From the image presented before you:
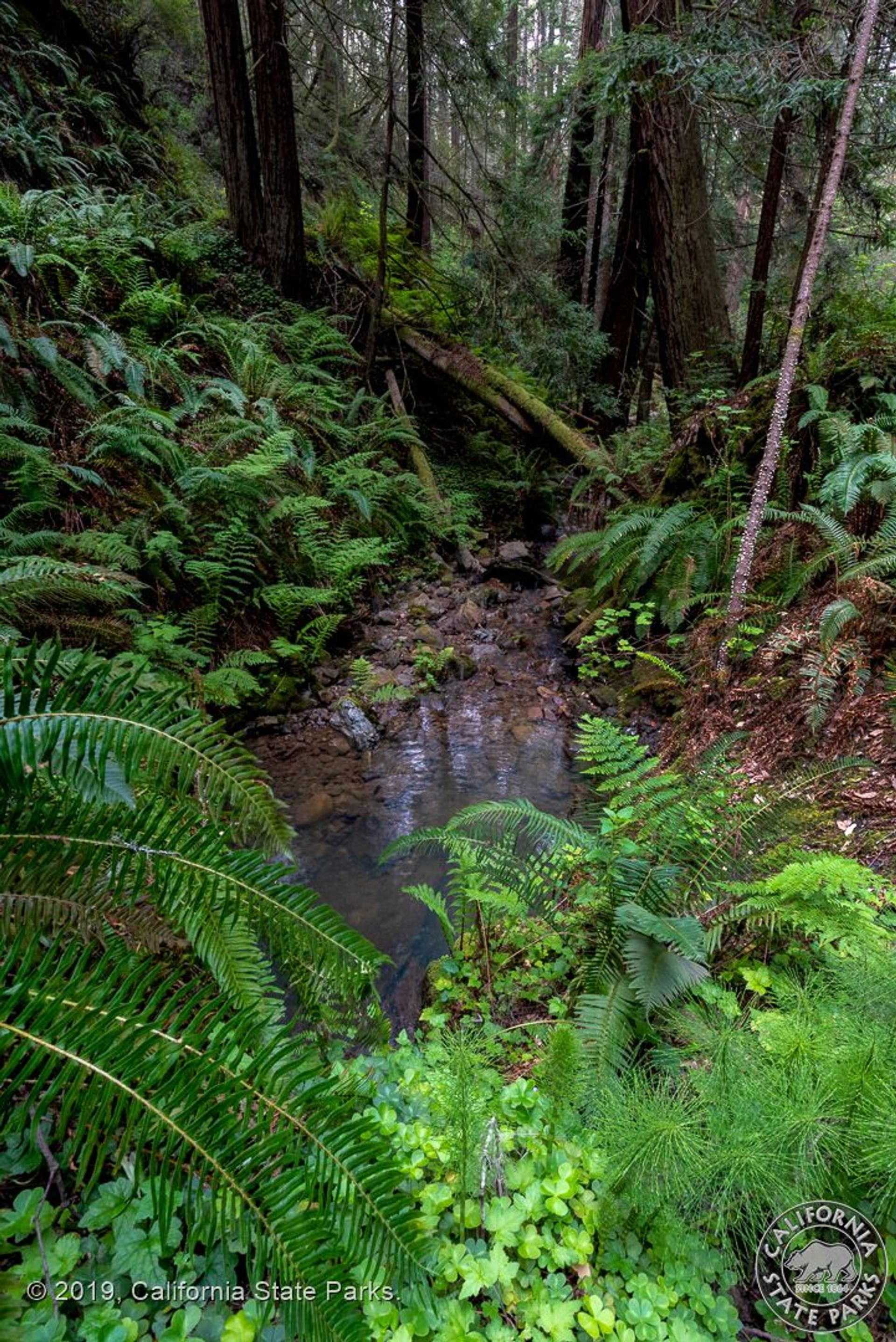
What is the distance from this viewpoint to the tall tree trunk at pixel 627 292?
8555 millimetres

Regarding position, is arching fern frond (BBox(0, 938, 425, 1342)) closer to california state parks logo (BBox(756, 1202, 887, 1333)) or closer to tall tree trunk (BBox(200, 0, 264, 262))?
california state parks logo (BBox(756, 1202, 887, 1333))

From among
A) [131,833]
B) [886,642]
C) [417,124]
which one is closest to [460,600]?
[886,642]

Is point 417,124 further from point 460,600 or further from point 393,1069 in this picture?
point 393,1069

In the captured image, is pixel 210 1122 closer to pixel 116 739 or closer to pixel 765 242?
pixel 116 739

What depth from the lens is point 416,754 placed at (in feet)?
15.2

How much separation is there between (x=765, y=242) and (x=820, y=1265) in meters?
6.84

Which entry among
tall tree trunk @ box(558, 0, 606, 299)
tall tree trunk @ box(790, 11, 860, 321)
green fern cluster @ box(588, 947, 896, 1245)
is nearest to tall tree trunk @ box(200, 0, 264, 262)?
tall tree trunk @ box(558, 0, 606, 299)

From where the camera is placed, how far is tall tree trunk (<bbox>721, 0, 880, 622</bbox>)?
328 cm

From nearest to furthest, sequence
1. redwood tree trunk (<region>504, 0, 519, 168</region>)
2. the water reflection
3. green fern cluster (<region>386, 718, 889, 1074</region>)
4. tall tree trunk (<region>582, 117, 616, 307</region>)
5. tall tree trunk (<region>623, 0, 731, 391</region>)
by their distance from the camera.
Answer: green fern cluster (<region>386, 718, 889, 1074</region>)
the water reflection
tall tree trunk (<region>623, 0, 731, 391</region>)
redwood tree trunk (<region>504, 0, 519, 168</region>)
tall tree trunk (<region>582, 117, 616, 307</region>)

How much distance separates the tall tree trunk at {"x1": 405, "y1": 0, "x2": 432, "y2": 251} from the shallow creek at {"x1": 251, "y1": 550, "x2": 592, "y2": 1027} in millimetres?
5298

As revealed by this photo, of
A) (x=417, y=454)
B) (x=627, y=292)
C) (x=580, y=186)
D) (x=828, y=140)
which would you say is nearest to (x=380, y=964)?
(x=828, y=140)

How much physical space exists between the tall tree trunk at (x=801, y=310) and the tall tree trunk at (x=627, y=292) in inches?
198

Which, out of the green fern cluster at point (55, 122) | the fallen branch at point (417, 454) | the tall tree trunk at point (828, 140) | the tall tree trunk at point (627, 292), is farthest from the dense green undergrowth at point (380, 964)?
the tall tree trunk at point (627, 292)

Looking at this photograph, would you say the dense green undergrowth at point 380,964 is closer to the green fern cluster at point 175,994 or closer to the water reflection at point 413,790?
the green fern cluster at point 175,994
